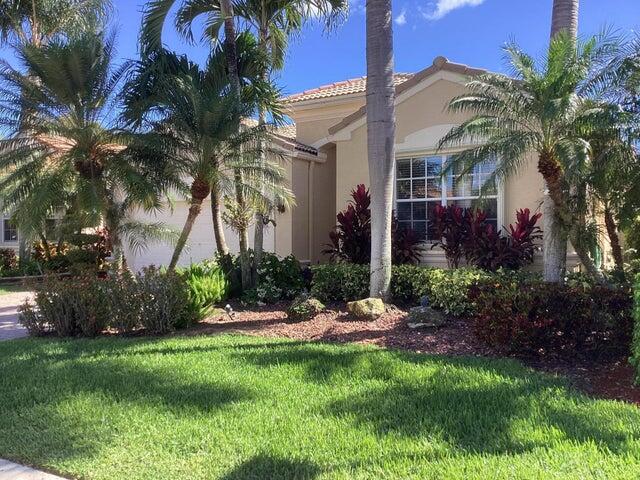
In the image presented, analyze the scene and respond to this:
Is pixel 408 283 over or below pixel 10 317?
over

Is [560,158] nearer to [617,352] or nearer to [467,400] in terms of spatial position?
[617,352]

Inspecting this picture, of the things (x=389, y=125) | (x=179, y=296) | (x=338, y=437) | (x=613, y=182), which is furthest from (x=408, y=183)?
(x=338, y=437)

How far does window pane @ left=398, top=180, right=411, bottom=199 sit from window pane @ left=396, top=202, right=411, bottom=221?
187 millimetres

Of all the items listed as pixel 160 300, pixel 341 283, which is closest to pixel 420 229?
pixel 341 283

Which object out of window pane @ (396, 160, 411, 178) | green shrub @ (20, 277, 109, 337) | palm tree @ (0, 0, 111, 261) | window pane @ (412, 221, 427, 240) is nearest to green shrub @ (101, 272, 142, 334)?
green shrub @ (20, 277, 109, 337)

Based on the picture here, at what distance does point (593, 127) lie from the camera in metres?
7.29

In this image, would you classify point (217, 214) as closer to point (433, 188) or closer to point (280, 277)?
point (280, 277)

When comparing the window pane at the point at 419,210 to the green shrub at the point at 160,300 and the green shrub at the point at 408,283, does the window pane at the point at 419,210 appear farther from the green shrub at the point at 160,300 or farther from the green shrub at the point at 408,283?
the green shrub at the point at 160,300

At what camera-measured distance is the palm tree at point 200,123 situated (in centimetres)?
944

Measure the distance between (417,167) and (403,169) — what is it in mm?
349

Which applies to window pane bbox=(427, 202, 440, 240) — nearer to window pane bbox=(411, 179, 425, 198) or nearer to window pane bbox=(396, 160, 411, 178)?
window pane bbox=(411, 179, 425, 198)

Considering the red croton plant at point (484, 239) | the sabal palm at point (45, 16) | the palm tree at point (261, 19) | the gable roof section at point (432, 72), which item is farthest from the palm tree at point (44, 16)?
the red croton plant at point (484, 239)

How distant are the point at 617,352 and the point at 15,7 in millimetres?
20513

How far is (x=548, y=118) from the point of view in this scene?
22.8 ft
